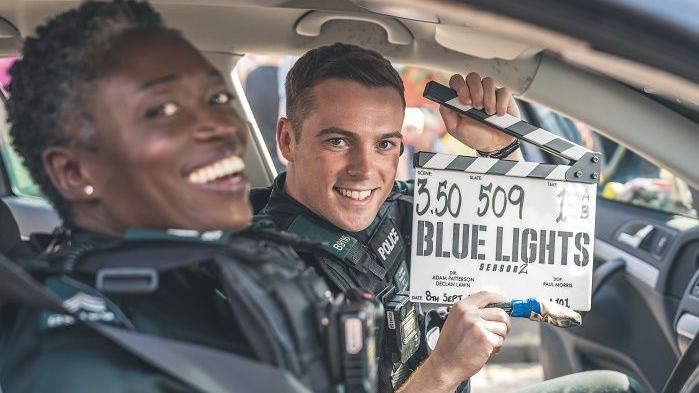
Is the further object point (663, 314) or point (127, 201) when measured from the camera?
point (663, 314)

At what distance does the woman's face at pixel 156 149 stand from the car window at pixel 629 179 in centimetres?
210

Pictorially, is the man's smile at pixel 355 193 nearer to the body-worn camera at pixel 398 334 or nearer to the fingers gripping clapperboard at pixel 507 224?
the fingers gripping clapperboard at pixel 507 224

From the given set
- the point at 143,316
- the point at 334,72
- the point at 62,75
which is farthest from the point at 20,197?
the point at 143,316

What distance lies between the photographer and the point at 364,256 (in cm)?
241

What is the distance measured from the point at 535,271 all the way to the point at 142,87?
4.05ft

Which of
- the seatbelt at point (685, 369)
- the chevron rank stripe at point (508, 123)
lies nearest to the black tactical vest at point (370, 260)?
the chevron rank stripe at point (508, 123)

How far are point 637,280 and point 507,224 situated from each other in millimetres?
1439

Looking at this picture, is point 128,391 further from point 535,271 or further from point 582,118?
point 582,118

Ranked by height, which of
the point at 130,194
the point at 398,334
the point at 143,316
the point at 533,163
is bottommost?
the point at 398,334

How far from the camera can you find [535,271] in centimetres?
243

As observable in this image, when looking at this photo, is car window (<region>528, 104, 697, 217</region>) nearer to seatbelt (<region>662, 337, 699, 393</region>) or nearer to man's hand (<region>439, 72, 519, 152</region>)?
man's hand (<region>439, 72, 519, 152</region>)

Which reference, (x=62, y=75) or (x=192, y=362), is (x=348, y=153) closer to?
(x=62, y=75)

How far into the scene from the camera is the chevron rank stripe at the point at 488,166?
2.44 metres

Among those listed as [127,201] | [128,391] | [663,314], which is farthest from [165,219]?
[663,314]
